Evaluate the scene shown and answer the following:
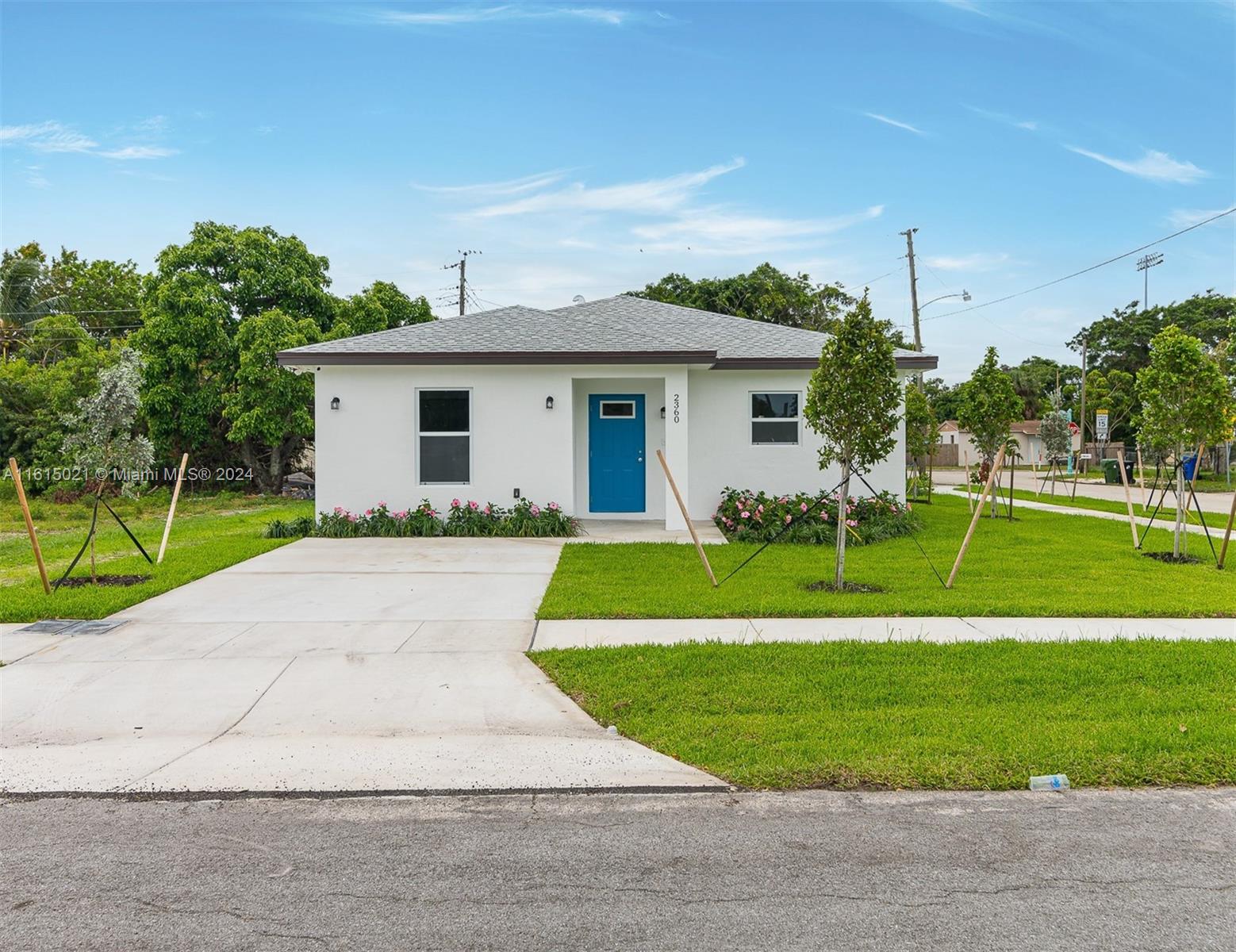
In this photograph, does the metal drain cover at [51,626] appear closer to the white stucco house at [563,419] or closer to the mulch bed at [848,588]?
the white stucco house at [563,419]

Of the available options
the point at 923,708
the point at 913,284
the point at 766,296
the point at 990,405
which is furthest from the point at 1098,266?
the point at 923,708

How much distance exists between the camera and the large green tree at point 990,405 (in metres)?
16.1

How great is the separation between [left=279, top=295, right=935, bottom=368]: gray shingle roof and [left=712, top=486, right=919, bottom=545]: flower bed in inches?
95.1

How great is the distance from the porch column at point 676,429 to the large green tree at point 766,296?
2194 centimetres

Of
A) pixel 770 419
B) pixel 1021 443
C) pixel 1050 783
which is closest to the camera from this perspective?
pixel 1050 783

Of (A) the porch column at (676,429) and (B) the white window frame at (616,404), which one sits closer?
(A) the porch column at (676,429)

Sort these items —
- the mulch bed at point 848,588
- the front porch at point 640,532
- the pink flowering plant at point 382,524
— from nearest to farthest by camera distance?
the mulch bed at point 848,588
the front porch at point 640,532
the pink flowering plant at point 382,524

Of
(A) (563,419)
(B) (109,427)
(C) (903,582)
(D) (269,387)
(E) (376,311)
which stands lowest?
(C) (903,582)

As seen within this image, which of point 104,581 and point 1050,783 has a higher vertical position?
point 104,581

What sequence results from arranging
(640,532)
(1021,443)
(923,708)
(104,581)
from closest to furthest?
(923,708), (104,581), (640,532), (1021,443)

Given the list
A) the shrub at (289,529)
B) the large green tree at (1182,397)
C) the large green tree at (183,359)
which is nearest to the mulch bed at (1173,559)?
the large green tree at (1182,397)

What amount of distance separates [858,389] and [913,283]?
28637 mm

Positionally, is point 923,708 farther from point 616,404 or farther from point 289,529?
point 289,529

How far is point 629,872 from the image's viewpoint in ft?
11.2
